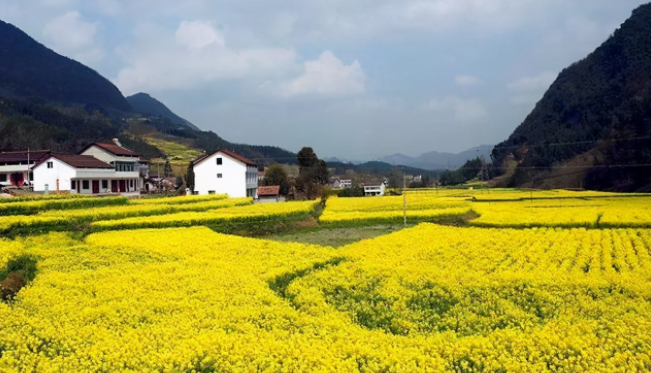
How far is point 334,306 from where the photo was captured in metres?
10.4

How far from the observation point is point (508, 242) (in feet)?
59.7

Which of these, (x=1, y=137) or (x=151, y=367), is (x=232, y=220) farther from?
(x=1, y=137)

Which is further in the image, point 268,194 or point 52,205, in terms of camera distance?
point 268,194

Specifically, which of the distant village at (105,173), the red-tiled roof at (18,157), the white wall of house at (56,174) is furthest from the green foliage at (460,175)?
the red-tiled roof at (18,157)

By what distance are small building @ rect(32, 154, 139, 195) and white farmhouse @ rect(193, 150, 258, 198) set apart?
868 centimetres

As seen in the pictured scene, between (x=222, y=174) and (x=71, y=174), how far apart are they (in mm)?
14461

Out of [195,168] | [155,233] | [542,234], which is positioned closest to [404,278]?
[542,234]

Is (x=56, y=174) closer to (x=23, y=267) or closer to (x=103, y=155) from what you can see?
(x=103, y=155)

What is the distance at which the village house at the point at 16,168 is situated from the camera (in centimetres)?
4747

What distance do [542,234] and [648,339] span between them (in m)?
13.4

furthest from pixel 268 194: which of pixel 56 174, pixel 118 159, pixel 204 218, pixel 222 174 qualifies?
pixel 204 218

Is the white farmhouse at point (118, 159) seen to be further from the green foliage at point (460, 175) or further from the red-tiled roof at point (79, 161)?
the green foliage at point (460, 175)

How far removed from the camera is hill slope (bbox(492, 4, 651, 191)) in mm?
53094

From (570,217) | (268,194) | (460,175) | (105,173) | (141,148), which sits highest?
(141,148)
